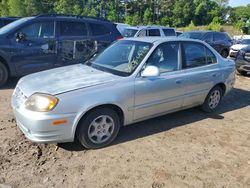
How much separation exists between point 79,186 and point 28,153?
3.56 feet

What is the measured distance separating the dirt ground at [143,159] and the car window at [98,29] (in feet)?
12.9

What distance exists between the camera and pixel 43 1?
7456 cm

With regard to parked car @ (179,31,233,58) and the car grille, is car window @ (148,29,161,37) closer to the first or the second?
parked car @ (179,31,233,58)

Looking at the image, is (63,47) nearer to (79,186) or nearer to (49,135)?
(49,135)

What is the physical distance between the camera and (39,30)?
7.38m

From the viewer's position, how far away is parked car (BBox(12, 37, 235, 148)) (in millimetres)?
3641

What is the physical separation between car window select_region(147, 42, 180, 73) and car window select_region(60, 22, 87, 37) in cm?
379

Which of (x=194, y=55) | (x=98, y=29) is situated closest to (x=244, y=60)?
(x=98, y=29)

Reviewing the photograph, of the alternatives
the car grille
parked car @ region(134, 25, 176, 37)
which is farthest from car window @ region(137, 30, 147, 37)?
the car grille

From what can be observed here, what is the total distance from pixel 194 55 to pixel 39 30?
168 inches

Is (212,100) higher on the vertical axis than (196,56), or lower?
lower

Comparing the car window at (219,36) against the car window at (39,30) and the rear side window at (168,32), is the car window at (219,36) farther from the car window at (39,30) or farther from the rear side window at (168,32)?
the car window at (39,30)

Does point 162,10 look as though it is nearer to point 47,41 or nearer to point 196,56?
point 47,41

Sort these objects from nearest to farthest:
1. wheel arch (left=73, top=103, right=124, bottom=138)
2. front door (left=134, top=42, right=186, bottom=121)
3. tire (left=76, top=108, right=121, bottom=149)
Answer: wheel arch (left=73, top=103, right=124, bottom=138), tire (left=76, top=108, right=121, bottom=149), front door (left=134, top=42, right=186, bottom=121)
